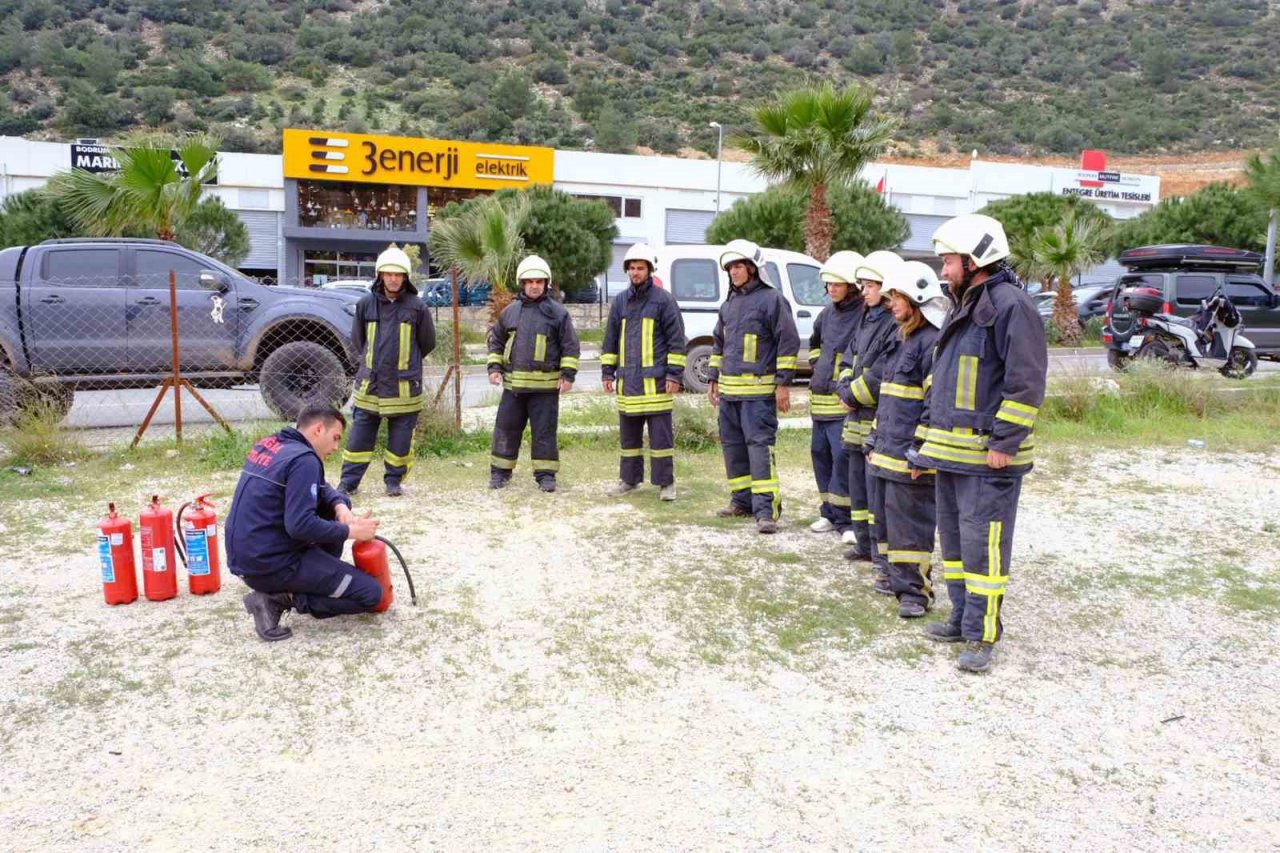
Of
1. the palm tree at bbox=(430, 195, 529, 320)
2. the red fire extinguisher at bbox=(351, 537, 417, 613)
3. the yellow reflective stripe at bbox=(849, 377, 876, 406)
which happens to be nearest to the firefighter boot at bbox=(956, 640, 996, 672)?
the yellow reflective stripe at bbox=(849, 377, 876, 406)

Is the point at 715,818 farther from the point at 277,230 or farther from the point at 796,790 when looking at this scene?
the point at 277,230

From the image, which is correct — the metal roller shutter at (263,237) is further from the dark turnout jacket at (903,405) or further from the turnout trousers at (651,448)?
the dark turnout jacket at (903,405)

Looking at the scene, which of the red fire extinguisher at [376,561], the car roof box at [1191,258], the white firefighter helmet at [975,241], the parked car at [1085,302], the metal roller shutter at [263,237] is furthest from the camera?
the metal roller shutter at [263,237]

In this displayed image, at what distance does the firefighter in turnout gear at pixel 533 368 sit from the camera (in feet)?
23.5

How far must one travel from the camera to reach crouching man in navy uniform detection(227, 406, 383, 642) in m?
4.18

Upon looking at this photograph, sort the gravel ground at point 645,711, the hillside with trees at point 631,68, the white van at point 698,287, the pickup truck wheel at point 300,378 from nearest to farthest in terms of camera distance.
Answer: the gravel ground at point 645,711 → the pickup truck wheel at point 300,378 → the white van at point 698,287 → the hillside with trees at point 631,68

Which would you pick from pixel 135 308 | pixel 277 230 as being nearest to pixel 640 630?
pixel 135 308

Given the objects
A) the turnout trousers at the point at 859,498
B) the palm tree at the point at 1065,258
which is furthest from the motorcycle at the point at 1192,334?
the turnout trousers at the point at 859,498

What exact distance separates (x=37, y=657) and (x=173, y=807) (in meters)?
1.61

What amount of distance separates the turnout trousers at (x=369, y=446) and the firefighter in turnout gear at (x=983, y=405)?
406cm

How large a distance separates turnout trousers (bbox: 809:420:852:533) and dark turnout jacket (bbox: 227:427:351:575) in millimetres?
3137

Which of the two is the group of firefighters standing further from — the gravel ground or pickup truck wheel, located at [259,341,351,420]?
pickup truck wheel, located at [259,341,351,420]

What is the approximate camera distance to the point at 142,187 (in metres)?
12.1

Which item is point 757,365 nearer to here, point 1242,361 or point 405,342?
point 405,342
